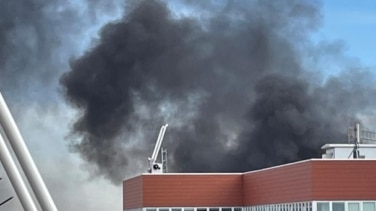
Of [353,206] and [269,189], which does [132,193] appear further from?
[353,206]

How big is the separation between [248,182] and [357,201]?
15800 mm

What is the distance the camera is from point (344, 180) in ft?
177

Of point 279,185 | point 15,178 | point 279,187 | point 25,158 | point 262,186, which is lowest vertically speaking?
point 25,158

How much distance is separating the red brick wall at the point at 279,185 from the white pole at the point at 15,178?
135ft

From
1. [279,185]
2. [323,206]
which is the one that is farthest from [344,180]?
[279,185]

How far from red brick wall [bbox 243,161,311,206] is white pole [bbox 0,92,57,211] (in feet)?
141

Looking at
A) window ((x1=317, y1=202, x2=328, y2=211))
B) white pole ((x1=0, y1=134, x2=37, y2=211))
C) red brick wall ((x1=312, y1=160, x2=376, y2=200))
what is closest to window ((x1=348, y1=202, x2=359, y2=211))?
red brick wall ((x1=312, y1=160, x2=376, y2=200))

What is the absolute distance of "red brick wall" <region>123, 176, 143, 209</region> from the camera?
236 ft

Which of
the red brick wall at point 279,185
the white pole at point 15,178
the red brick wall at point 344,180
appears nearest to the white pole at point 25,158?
the white pole at point 15,178

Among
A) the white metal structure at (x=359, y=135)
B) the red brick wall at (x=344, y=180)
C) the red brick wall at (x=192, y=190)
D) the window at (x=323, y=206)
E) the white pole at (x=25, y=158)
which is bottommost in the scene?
the white pole at (x=25, y=158)

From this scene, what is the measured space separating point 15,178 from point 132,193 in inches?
2446

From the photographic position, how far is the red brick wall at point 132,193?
236 ft

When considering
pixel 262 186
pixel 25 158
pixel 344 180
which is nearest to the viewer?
pixel 25 158

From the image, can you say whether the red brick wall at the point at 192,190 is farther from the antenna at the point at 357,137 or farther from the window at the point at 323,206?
the window at the point at 323,206
